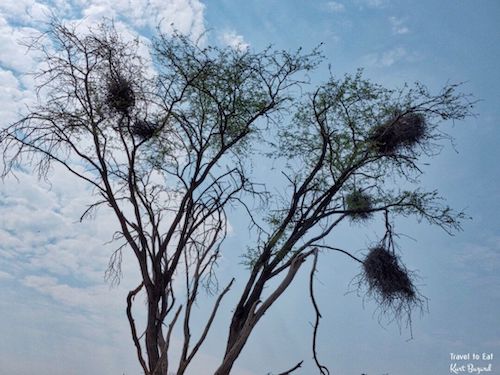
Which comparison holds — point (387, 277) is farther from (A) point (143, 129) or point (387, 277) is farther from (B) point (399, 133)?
(A) point (143, 129)

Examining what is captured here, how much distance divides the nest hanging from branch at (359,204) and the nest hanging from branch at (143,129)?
2227 mm

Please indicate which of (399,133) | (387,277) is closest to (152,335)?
(387,277)

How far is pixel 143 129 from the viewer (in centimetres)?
566

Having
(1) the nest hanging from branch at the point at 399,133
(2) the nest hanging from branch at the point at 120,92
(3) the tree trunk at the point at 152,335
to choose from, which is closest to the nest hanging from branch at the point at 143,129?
(2) the nest hanging from branch at the point at 120,92

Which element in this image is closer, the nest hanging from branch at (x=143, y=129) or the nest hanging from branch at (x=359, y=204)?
the nest hanging from branch at (x=143, y=129)

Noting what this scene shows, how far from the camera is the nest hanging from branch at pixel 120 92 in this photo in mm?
5488

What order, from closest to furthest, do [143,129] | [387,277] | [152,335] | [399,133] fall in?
[152,335], [387,277], [143,129], [399,133]

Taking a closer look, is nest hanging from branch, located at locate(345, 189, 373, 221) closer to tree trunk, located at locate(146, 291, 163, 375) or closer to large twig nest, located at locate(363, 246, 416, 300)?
large twig nest, located at locate(363, 246, 416, 300)

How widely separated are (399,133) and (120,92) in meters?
2.99

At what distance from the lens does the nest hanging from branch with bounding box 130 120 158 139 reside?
5.64 metres

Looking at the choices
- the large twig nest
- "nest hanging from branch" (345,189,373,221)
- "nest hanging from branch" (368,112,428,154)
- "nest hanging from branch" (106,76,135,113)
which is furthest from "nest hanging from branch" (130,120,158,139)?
the large twig nest

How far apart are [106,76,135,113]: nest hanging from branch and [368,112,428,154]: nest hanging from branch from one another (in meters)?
2.61

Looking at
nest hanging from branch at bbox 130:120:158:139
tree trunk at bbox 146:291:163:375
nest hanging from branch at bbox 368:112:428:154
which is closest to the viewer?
tree trunk at bbox 146:291:163:375

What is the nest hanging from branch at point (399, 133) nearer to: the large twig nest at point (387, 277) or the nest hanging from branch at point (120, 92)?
the large twig nest at point (387, 277)
